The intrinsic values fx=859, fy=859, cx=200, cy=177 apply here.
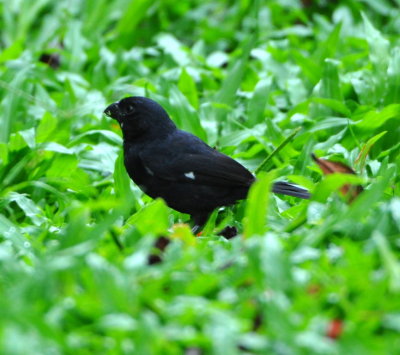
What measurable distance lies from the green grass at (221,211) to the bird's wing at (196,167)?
0.18 metres

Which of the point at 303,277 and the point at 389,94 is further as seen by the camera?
the point at 389,94

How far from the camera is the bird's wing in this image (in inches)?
161

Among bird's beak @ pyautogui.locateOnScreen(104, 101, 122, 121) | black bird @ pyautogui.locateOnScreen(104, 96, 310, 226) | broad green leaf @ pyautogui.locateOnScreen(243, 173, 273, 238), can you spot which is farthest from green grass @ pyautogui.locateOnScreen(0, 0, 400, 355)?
bird's beak @ pyautogui.locateOnScreen(104, 101, 122, 121)

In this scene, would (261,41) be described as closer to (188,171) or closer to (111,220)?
(188,171)

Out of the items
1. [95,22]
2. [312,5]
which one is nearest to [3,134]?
[95,22]

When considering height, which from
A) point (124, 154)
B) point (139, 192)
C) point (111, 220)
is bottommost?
point (139, 192)

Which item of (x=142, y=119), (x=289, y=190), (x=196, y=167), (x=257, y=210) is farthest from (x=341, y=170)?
(x=142, y=119)

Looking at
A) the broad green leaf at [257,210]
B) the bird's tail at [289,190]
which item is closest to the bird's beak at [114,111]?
the bird's tail at [289,190]

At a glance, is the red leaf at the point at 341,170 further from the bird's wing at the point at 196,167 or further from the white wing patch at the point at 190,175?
the white wing patch at the point at 190,175

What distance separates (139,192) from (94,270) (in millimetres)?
2125

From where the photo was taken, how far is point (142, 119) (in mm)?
4344

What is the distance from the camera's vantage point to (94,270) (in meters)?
2.39

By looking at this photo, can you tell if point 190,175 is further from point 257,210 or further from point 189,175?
point 257,210

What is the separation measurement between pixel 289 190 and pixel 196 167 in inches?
18.8
